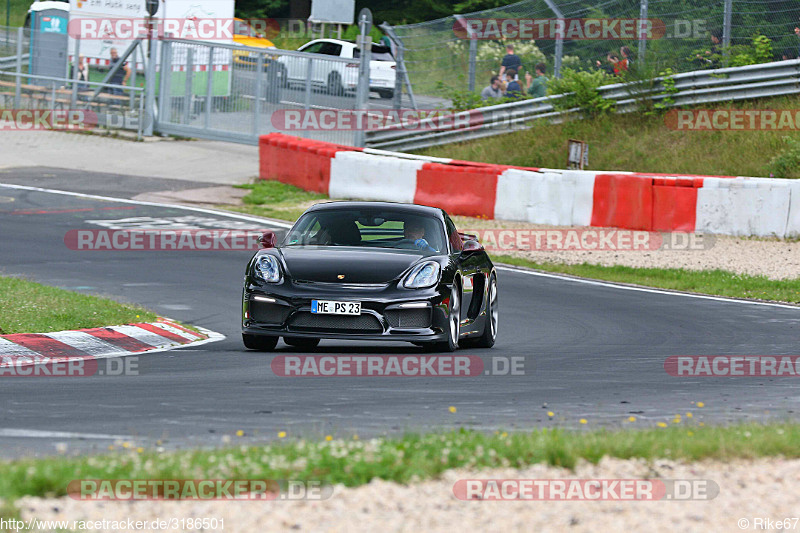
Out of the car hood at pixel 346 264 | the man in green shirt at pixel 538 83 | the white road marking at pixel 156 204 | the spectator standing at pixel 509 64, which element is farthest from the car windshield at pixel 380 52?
the car hood at pixel 346 264

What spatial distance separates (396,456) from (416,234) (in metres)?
5.42

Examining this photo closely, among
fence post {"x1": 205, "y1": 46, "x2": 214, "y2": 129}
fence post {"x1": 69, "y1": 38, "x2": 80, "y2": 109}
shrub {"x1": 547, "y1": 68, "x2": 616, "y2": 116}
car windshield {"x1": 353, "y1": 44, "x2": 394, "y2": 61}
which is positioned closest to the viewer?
shrub {"x1": 547, "y1": 68, "x2": 616, "y2": 116}

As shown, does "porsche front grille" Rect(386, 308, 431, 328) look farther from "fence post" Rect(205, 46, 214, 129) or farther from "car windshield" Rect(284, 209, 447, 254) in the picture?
"fence post" Rect(205, 46, 214, 129)

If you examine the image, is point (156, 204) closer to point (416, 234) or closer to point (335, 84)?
point (335, 84)

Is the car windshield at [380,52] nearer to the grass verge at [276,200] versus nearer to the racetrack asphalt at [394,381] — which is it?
the grass verge at [276,200]

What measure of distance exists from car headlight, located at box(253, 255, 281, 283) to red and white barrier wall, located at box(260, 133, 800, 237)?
32.8 feet

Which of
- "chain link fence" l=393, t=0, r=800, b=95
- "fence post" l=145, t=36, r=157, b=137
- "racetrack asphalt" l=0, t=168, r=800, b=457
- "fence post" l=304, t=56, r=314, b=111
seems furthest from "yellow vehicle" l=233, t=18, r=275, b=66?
"racetrack asphalt" l=0, t=168, r=800, b=457

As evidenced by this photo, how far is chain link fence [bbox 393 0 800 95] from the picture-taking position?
74.1 feet

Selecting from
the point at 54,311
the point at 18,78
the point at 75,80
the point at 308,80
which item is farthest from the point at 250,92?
Answer: the point at 54,311

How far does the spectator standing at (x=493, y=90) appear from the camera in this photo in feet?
85.5

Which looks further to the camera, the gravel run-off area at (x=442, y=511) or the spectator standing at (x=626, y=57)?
the spectator standing at (x=626, y=57)

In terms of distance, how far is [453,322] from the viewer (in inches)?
401

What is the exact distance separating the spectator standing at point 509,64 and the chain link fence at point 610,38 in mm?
102

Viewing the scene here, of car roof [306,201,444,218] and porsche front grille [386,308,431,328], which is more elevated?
car roof [306,201,444,218]
